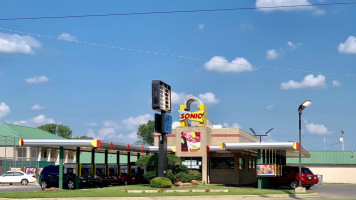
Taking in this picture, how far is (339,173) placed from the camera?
73062 mm

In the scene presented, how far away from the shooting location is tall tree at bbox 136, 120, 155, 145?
154 metres

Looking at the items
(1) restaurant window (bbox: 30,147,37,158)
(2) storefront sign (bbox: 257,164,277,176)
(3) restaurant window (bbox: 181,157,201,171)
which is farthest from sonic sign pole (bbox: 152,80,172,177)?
(1) restaurant window (bbox: 30,147,37,158)

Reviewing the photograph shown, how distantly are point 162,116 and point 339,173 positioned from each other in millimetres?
39044

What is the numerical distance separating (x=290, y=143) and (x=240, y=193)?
7.52m

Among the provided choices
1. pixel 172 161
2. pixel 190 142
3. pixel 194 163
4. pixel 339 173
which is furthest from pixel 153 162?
pixel 339 173

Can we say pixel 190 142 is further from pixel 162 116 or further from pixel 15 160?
pixel 15 160

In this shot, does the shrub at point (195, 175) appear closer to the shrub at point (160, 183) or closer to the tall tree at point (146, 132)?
the shrub at point (160, 183)

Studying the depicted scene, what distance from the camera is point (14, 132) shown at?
3546 inches

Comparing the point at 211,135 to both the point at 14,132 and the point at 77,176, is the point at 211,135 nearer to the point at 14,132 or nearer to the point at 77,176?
the point at 77,176

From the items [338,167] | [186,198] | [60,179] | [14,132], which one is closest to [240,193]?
[186,198]

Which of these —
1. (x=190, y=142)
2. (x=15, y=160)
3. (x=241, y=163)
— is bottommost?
(x=15, y=160)

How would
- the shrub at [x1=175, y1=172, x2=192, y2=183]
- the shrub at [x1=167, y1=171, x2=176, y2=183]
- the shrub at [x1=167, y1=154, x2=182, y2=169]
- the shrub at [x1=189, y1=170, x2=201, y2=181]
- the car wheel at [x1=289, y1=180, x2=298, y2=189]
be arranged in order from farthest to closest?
the shrub at [x1=189, y1=170, x2=201, y2=181]
the shrub at [x1=175, y1=172, x2=192, y2=183]
the shrub at [x1=167, y1=154, x2=182, y2=169]
the shrub at [x1=167, y1=171, x2=176, y2=183]
the car wheel at [x1=289, y1=180, x2=298, y2=189]

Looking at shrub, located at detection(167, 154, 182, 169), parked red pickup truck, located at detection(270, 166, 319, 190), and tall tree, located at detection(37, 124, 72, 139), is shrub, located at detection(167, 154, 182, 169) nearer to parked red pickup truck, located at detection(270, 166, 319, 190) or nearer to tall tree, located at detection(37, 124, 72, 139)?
parked red pickup truck, located at detection(270, 166, 319, 190)

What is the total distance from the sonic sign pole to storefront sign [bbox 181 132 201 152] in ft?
29.8
